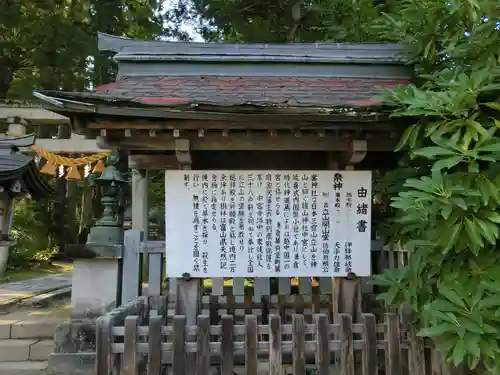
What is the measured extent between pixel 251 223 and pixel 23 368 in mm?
3338

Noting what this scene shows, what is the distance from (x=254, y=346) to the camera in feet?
11.4

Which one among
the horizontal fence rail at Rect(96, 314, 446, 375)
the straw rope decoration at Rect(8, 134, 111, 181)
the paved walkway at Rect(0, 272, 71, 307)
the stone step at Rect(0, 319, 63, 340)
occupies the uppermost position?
the straw rope decoration at Rect(8, 134, 111, 181)

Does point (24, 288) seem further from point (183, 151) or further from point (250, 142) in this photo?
point (250, 142)

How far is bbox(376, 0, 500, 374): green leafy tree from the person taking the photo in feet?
8.90

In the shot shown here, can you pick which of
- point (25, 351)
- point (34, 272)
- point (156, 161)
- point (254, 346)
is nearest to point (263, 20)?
point (156, 161)

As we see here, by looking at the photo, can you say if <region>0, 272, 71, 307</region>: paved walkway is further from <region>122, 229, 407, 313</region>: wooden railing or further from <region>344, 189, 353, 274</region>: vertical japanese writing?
<region>344, 189, 353, 274</region>: vertical japanese writing

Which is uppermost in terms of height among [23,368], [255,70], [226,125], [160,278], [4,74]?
[4,74]

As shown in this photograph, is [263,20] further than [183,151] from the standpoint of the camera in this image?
Yes

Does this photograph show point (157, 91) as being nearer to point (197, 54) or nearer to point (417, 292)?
point (197, 54)

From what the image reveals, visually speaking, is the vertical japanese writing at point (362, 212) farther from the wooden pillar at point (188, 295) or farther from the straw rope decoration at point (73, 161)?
the straw rope decoration at point (73, 161)

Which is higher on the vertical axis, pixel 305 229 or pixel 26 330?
pixel 305 229

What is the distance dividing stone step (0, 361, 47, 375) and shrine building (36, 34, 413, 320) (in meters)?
1.23

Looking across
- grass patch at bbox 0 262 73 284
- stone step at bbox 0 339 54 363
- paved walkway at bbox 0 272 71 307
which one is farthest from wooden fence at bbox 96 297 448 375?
grass patch at bbox 0 262 73 284

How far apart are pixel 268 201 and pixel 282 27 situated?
9168mm
